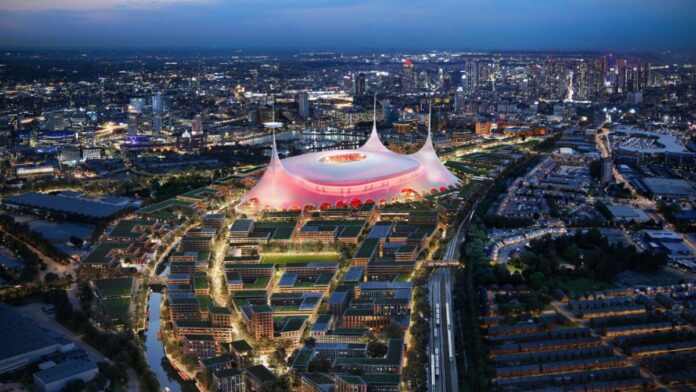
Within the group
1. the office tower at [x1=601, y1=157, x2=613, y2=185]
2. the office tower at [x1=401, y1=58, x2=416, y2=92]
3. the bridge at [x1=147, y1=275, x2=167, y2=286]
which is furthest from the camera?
the office tower at [x1=401, y1=58, x2=416, y2=92]

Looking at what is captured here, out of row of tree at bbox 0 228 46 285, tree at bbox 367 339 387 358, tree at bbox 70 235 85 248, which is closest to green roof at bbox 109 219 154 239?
tree at bbox 70 235 85 248

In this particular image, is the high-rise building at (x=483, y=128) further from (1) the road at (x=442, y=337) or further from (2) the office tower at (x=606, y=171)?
(1) the road at (x=442, y=337)

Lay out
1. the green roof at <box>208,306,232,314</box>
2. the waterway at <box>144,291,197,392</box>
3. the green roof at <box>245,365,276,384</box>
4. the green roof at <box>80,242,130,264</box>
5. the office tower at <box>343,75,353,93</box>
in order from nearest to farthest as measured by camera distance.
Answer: the green roof at <box>245,365,276,384</box>
the waterway at <box>144,291,197,392</box>
the green roof at <box>208,306,232,314</box>
the green roof at <box>80,242,130,264</box>
the office tower at <box>343,75,353,93</box>

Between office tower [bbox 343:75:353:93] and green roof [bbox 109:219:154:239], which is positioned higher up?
office tower [bbox 343:75:353:93]

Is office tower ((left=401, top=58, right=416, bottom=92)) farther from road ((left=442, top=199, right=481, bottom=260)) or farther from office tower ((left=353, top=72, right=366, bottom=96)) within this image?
road ((left=442, top=199, right=481, bottom=260))

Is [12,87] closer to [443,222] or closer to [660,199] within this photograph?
[443,222]

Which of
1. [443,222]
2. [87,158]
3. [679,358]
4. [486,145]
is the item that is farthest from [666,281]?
[87,158]

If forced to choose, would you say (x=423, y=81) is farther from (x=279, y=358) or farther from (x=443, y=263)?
(x=279, y=358)
